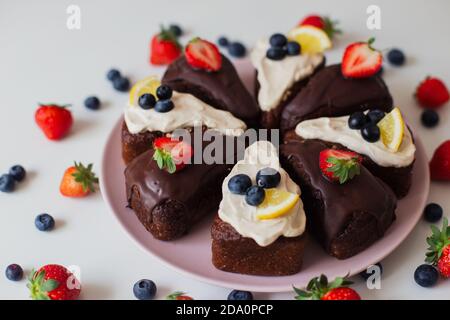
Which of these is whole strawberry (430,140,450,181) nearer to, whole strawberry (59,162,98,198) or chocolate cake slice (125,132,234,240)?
chocolate cake slice (125,132,234,240)

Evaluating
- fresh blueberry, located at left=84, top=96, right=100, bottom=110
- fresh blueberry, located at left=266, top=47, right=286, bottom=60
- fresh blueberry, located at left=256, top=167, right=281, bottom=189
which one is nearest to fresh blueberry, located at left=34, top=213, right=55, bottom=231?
fresh blueberry, located at left=84, top=96, right=100, bottom=110

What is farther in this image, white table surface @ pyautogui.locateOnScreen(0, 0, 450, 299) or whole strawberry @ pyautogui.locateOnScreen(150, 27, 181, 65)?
whole strawberry @ pyautogui.locateOnScreen(150, 27, 181, 65)

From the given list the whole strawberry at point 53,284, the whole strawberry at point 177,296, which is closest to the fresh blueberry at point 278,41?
the whole strawberry at point 177,296

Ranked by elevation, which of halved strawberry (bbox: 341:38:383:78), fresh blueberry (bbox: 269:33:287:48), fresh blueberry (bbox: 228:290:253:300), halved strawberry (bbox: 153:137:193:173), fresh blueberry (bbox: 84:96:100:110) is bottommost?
fresh blueberry (bbox: 228:290:253:300)

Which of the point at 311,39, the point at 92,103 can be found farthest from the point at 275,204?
the point at 92,103

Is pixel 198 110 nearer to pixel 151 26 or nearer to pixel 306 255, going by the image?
pixel 306 255

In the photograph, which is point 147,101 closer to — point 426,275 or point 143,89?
point 143,89
